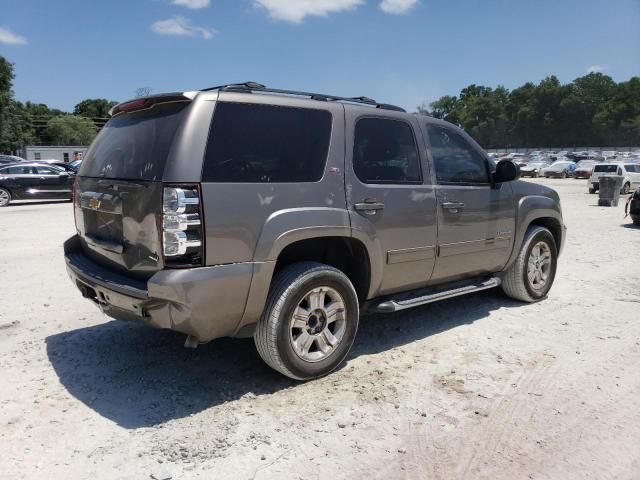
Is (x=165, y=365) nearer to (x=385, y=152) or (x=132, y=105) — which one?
(x=132, y=105)

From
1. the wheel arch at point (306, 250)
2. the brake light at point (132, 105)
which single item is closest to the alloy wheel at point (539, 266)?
the wheel arch at point (306, 250)

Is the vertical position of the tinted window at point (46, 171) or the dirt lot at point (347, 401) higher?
the tinted window at point (46, 171)

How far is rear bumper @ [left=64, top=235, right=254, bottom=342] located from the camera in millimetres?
3084

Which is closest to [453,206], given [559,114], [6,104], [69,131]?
[6,104]

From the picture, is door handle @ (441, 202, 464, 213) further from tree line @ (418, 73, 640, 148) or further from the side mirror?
tree line @ (418, 73, 640, 148)

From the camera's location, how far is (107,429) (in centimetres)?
317

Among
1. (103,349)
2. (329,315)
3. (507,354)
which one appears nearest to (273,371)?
(329,315)

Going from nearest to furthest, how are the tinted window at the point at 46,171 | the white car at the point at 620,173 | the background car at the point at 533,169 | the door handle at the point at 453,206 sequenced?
the door handle at the point at 453,206 → the tinted window at the point at 46,171 → the white car at the point at 620,173 → the background car at the point at 533,169

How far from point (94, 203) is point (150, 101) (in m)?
0.85

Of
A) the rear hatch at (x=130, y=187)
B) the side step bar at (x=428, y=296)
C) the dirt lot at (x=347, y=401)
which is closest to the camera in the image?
the dirt lot at (x=347, y=401)

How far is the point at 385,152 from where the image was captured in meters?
4.26

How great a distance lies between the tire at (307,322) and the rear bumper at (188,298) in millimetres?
270

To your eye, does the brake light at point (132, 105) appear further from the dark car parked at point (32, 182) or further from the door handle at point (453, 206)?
the dark car parked at point (32, 182)

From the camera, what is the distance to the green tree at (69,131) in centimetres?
10538
